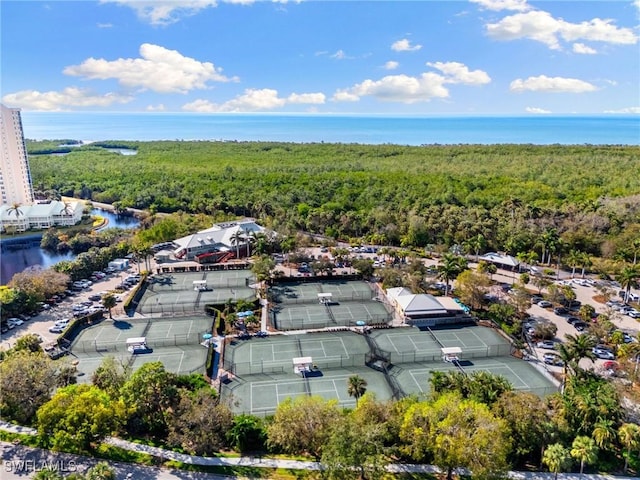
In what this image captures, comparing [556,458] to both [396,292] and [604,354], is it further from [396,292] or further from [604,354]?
[396,292]

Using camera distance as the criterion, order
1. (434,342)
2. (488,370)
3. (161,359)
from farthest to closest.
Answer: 1. (434,342)
2. (161,359)
3. (488,370)

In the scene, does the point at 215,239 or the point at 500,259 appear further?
the point at 215,239

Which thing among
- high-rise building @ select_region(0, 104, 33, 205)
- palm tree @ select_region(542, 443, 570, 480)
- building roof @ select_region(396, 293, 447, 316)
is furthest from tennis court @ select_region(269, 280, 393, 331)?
high-rise building @ select_region(0, 104, 33, 205)

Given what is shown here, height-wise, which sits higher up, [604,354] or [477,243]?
[477,243]

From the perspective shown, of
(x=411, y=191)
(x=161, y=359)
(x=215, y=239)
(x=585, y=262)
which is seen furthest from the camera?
(x=411, y=191)

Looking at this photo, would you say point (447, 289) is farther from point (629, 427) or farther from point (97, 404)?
point (97, 404)

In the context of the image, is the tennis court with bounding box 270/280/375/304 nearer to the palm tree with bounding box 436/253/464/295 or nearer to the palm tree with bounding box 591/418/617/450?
the palm tree with bounding box 436/253/464/295

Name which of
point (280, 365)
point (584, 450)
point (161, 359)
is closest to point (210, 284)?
point (161, 359)

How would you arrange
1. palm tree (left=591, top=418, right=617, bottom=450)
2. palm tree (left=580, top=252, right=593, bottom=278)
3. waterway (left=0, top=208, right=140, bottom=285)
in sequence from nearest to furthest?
1. palm tree (left=591, top=418, right=617, bottom=450)
2. palm tree (left=580, top=252, right=593, bottom=278)
3. waterway (left=0, top=208, right=140, bottom=285)
